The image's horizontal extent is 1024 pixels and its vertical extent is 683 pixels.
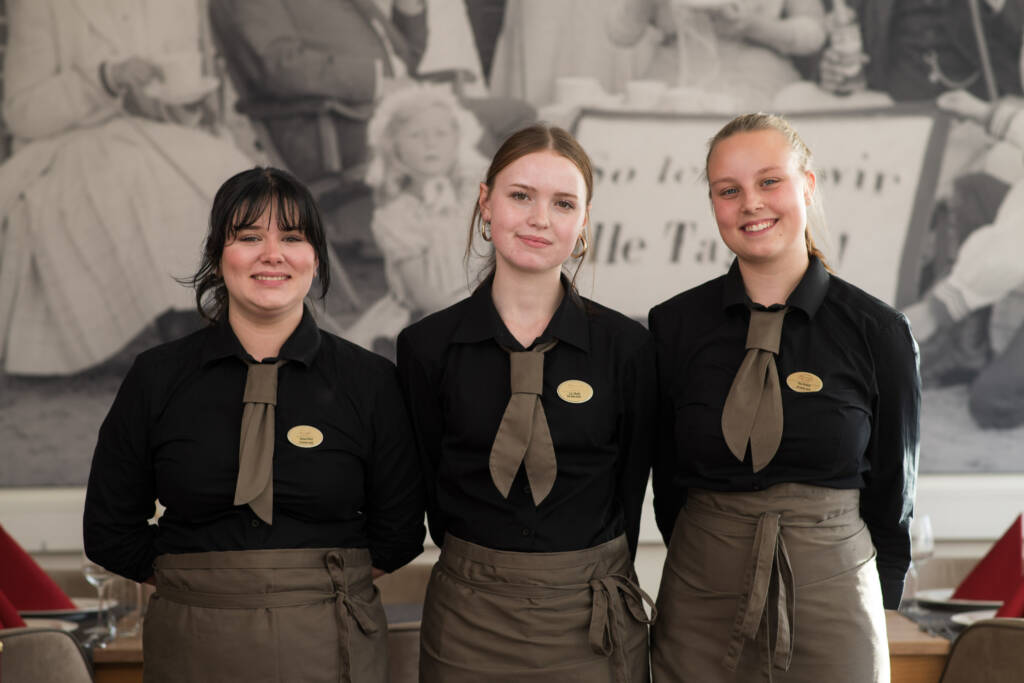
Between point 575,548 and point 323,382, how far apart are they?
52cm

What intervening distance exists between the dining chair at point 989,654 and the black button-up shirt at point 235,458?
1.12 meters

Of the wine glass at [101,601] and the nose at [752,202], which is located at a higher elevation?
the nose at [752,202]

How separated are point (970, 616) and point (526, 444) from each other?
49.7 inches

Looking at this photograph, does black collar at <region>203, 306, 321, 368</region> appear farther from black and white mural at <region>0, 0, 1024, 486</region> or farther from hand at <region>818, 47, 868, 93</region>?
hand at <region>818, 47, 868, 93</region>

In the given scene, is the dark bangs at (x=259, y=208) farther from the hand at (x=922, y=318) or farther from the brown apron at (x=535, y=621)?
the hand at (x=922, y=318)

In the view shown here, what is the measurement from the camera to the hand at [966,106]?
3.13 meters

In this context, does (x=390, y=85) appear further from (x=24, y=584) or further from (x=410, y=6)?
(x=24, y=584)

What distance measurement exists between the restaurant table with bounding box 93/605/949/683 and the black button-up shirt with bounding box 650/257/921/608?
0.24 metres

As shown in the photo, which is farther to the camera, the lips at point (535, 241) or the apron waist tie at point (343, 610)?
the lips at point (535, 241)

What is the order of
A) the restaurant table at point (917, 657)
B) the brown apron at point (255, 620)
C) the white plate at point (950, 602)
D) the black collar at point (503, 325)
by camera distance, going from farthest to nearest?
the white plate at point (950, 602) → the restaurant table at point (917, 657) → the black collar at point (503, 325) → the brown apron at point (255, 620)

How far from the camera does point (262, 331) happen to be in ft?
5.91

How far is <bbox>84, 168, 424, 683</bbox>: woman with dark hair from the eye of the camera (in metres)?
1.65

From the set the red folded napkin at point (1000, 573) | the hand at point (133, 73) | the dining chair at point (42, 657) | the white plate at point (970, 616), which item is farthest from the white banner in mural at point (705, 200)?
the dining chair at point (42, 657)

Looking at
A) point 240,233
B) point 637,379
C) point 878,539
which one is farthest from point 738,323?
point 240,233
